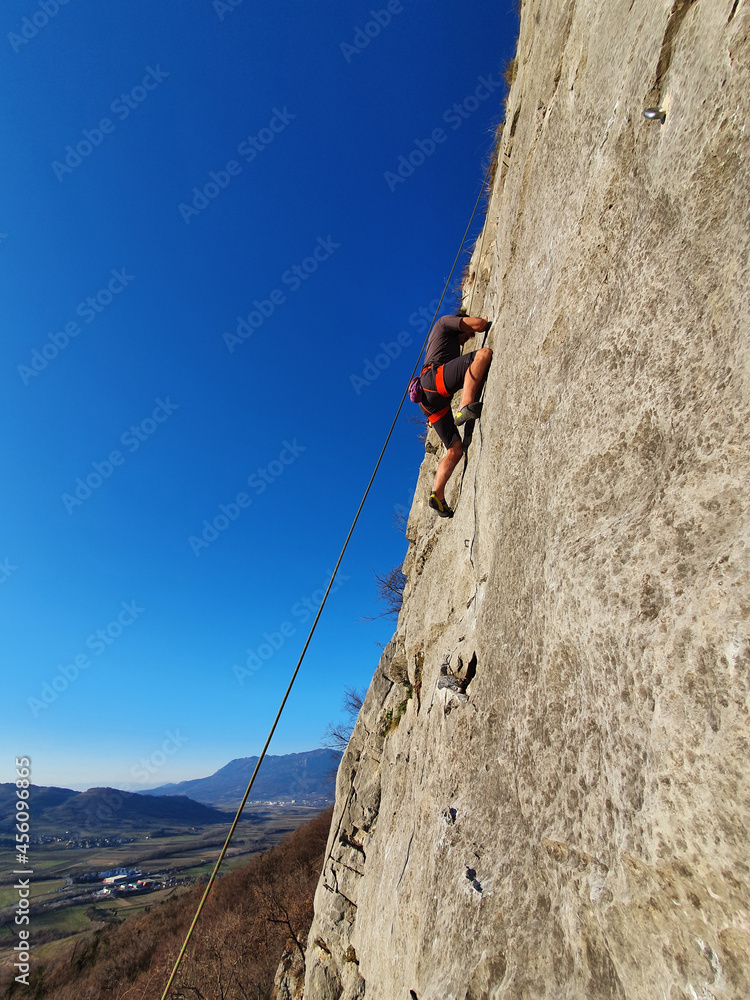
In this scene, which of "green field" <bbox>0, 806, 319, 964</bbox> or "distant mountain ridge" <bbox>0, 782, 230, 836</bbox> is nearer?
"green field" <bbox>0, 806, 319, 964</bbox>

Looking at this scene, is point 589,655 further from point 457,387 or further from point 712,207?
point 457,387

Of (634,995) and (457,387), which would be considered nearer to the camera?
(634,995)

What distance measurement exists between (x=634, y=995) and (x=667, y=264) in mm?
3682

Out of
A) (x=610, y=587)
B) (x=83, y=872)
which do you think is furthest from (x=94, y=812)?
(x=610, y=587)

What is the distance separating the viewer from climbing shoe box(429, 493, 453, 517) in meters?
6.72

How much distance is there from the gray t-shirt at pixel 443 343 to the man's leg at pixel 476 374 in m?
0.84

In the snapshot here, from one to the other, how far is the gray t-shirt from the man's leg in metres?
0.84

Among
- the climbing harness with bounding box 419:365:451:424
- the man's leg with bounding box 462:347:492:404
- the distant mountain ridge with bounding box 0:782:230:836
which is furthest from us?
the distant mountain ridge with bounding box 0:782:230:836

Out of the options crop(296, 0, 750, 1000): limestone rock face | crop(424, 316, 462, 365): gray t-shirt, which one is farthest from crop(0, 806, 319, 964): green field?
crop(424, 316, 462, 365): gray t-shirt

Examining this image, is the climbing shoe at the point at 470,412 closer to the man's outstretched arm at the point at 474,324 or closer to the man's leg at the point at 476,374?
the man's leg at the point at 476,374

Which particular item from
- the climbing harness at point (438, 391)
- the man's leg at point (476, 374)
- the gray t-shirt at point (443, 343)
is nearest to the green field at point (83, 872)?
the climbing harness at point (438, 391)

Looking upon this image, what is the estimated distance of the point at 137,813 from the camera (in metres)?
166

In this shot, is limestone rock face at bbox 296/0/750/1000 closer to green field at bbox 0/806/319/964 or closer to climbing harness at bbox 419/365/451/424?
climbing harness at bbox 419/365/451/424

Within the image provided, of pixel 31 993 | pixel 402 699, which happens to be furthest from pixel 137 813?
pixel 402 699
